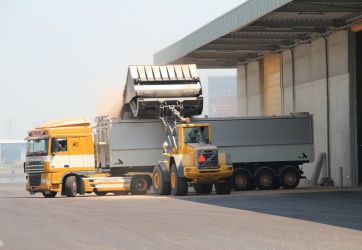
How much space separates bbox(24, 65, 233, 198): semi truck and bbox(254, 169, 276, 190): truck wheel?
7.51 feet

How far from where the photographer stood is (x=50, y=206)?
95.1 feet

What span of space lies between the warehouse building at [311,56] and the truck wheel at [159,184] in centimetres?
716

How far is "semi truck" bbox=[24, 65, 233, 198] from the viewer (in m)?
36.8

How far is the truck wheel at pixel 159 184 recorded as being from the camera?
35594 mm

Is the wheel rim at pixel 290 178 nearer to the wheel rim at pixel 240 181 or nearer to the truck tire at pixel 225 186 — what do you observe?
the wheel rim at pixel 240 181

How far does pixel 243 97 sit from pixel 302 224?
3445 cm

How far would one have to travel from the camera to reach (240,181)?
38562 millimetres

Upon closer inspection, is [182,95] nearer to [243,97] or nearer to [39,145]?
[39,145]

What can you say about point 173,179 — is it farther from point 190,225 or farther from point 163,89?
point 190,225

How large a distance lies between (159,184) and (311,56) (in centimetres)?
1053

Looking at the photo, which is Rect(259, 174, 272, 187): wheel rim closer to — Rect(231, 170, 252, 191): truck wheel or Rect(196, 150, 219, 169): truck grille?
Rect(231, 170, 252, 191): truck wheel

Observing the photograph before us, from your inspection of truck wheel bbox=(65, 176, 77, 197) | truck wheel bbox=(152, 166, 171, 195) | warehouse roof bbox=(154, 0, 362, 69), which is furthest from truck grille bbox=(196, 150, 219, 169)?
warehouse roof bbox=(154, 0, 362, 69)

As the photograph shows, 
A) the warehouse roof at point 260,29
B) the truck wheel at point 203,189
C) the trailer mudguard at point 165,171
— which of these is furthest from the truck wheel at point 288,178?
the warehouse roof at point 260,29

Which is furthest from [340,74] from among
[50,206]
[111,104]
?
[50,206]
